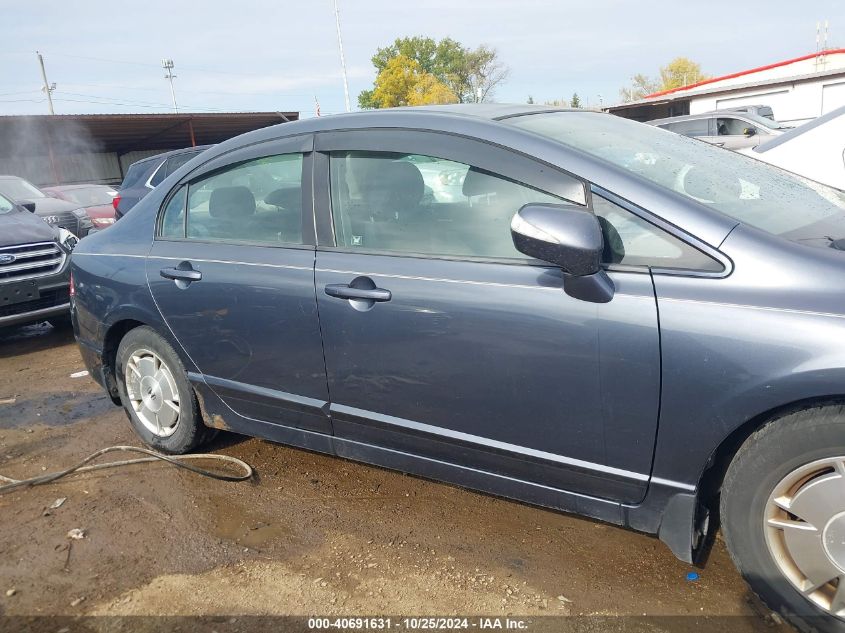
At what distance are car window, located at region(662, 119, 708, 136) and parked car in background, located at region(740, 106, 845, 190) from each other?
1123 cm

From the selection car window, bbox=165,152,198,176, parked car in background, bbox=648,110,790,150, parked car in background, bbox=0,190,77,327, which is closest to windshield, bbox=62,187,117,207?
car window, bbox=165,152,198,176

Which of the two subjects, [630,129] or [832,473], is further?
[630,129]

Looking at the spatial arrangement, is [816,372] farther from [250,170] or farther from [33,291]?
[33,291]

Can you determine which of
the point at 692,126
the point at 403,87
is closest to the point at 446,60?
the point at 403,87

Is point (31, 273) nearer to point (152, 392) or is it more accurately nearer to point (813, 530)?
point (152, 392)

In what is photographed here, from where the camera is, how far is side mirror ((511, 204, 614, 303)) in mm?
2107

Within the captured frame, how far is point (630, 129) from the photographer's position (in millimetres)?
3033

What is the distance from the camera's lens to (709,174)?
2.67 meters

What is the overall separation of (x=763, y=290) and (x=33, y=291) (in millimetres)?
6134

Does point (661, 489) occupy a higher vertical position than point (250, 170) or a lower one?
lower

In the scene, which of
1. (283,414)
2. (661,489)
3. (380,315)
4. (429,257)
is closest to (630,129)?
(429,257)

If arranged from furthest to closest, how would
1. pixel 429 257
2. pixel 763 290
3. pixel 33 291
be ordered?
pixel 33 291
pixel 429 257
pixel 763 290

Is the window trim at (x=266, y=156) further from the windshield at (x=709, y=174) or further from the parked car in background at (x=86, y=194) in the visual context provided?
the parked car in background at (x=86, y=194)

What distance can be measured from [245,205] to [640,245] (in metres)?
1.86
